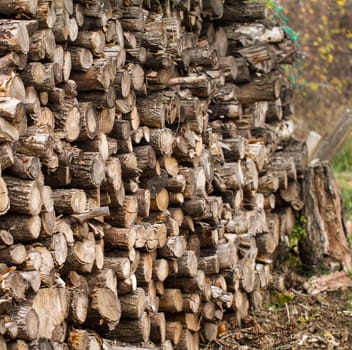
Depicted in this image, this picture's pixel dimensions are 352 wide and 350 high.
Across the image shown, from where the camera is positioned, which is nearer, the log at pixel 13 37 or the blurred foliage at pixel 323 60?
the log at pixel 13 37

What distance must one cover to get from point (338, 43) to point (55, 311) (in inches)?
461

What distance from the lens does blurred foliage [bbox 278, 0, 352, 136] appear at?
13945mm

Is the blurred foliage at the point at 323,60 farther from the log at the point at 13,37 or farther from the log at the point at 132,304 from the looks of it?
the log at the point at 13,37

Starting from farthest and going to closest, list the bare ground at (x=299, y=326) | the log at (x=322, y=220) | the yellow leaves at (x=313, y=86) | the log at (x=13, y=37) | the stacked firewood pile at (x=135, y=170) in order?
the yellow leaves at (x=313, y=86)
the log at (x=322, y=220)
the bare ground at (x=299, y=326)
the stacked firewood pile at (x=135, y=170)
the log at (x=13, y=37)

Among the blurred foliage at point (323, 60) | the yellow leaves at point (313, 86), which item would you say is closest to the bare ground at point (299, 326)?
the blurred foliage at point (323, 60)

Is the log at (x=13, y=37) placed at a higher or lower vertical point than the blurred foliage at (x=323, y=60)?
higher

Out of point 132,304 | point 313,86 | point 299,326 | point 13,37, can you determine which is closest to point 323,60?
point 313,86

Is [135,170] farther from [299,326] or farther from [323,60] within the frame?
[323,60]

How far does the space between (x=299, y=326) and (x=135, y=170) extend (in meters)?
2.08

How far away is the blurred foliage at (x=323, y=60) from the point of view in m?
13.9

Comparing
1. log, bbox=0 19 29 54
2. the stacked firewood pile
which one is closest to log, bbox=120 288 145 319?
the stacked firewood pile

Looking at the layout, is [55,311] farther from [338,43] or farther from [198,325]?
[338,43]

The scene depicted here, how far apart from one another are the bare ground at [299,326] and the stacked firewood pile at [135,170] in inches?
5.1

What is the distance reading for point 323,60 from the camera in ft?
48.0
